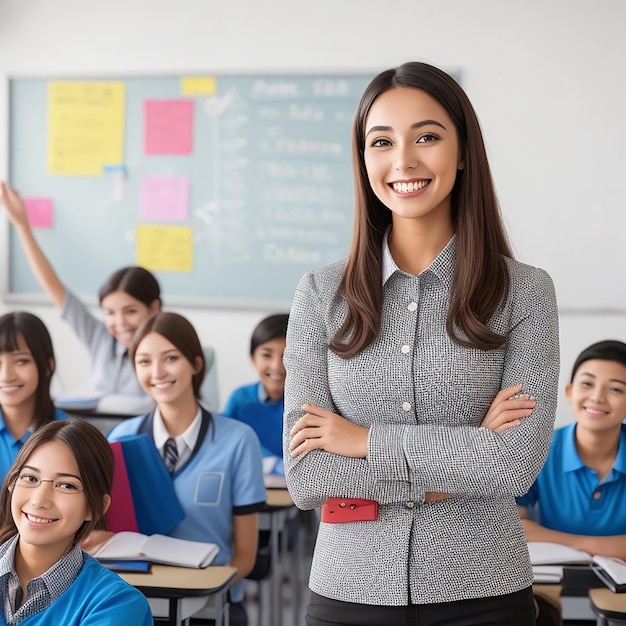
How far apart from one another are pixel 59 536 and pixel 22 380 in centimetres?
123

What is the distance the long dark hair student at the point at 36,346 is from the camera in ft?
10.2

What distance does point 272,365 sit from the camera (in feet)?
13.0

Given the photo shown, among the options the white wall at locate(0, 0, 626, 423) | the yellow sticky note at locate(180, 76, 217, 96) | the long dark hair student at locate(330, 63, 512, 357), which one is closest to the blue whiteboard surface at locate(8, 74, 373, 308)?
the yellow sticky note at locate(180, 76, 217, 96)

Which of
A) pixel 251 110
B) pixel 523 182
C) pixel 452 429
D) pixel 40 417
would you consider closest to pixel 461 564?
pixel 452 429

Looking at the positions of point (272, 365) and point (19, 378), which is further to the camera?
point (272, 365)

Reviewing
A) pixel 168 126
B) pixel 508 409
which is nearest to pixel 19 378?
pixel 508 409

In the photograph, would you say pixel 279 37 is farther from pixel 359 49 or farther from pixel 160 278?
pixel 160 278

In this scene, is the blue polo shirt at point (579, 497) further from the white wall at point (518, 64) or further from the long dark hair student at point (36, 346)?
the white wall at point (518, 64)

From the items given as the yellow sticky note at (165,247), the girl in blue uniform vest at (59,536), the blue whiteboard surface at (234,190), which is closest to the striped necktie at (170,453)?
the girl in blue uniform vest at (59,536)

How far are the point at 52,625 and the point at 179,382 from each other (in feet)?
3.71

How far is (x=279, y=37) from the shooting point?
4.88m

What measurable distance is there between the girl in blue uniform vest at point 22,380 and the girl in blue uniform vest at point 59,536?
984 mm

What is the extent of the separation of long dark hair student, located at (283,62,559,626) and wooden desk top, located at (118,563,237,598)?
796 millimetres

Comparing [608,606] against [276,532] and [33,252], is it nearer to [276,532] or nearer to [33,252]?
[276,532]
